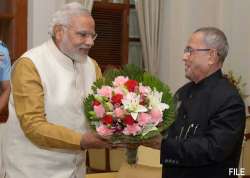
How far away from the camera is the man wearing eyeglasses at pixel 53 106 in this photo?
2566mm

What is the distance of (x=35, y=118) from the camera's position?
256cm

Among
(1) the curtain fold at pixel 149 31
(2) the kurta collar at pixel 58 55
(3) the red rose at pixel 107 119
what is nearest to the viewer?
(3) the red rose at pixel 107 119

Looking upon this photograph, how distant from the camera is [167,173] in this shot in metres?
2.80

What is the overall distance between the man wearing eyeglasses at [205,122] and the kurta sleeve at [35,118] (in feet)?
1.48

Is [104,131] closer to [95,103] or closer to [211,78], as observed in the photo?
[95,103]

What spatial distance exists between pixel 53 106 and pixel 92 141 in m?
0.29

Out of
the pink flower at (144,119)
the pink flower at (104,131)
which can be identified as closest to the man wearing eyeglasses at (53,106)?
the pink flower at (104,131)

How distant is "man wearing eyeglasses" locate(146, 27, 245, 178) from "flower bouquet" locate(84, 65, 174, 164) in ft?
0.64

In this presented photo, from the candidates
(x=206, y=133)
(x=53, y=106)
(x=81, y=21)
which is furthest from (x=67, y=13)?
(x=206, y=133)

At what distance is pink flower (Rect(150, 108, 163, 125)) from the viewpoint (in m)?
2.45

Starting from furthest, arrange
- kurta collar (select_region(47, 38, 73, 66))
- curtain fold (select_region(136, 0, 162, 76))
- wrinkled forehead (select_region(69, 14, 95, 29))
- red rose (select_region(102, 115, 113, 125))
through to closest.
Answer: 1. curtain fold (select_region(136, 0, 162, 76))
2. kurta collar (select_region(47, 38, 73, 66))
3. wrinkled forehead (select_region(69, 14, 95, 29))
4. red rose (select_region(102, 115, 113, 125))

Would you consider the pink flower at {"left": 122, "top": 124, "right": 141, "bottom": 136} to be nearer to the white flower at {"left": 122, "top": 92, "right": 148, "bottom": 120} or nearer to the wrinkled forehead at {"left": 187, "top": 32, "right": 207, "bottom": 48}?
the white flower at {"left": 122, "top": 92, "right": 148, "bottom": 120}

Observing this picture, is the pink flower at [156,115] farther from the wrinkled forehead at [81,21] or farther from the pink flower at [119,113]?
the wrinkled forehead at [81,21]

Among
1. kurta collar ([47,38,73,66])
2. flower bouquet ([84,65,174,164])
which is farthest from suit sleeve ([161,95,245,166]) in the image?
kurta collar ([47,38,73,66])
